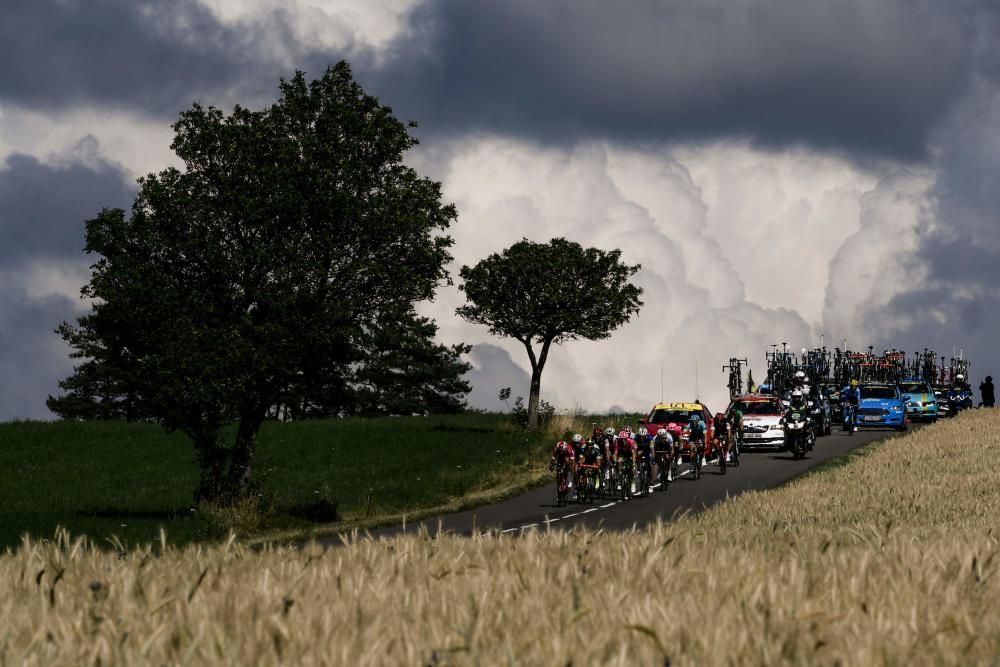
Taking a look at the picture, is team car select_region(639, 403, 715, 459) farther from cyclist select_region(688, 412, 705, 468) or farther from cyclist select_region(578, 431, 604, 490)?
cyclist select_region(578, 431, 604, 490)

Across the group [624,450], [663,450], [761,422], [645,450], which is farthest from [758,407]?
[624,450]

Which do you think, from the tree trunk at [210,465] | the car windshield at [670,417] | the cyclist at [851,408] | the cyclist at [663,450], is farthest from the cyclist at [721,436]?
the cyclist at [851,408]

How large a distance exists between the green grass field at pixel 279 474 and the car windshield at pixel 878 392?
13845 mm

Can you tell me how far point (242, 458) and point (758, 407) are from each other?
86.0 feet

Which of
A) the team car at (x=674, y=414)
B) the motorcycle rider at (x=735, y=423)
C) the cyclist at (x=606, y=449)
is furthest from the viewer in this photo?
the team car at (x=674, y=414)

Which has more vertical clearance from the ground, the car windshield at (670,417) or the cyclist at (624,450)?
the car windshield at (670,417)

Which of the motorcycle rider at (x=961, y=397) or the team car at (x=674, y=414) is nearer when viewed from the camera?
the team car at (x=674, y=414)

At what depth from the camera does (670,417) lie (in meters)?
50.9

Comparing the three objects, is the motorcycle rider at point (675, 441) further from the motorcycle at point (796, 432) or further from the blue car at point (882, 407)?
the blue car at point (882, 407)

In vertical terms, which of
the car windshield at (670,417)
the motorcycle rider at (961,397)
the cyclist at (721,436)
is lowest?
the cyclist at (721,436)

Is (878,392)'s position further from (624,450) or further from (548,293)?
(624,450)

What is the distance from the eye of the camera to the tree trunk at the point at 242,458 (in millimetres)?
32031

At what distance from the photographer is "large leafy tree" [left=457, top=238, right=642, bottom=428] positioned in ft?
202

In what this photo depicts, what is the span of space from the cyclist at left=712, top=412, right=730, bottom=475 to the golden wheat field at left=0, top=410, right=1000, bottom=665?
33.9 m
